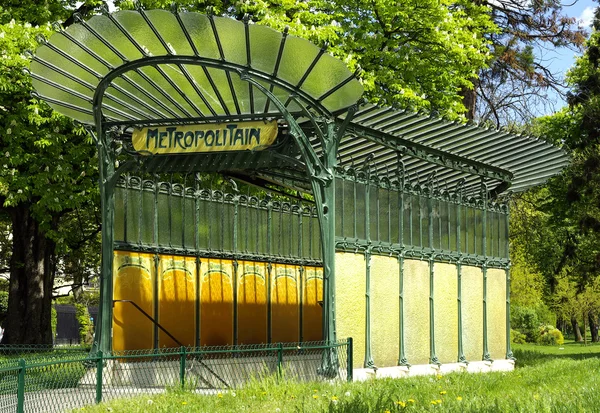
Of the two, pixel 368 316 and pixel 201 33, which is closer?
pixel 201 33

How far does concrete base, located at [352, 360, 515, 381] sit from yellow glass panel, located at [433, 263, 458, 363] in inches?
8.2

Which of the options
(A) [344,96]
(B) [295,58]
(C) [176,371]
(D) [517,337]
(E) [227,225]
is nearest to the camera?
(B) [295,58]

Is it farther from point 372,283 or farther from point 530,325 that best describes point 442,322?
point 530,325

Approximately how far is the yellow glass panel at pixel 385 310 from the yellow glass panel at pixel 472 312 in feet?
9.44

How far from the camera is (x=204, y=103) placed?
16.5 m

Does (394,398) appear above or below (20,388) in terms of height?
below

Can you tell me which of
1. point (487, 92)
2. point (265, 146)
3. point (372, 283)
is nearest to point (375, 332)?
point (372, 283)

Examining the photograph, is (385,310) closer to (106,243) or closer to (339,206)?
(339,206)

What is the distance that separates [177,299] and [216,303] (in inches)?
41.3

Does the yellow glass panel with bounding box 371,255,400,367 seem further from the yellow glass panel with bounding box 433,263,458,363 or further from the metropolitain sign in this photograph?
the metropolitain sign

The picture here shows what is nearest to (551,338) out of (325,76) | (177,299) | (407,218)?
(407,218)

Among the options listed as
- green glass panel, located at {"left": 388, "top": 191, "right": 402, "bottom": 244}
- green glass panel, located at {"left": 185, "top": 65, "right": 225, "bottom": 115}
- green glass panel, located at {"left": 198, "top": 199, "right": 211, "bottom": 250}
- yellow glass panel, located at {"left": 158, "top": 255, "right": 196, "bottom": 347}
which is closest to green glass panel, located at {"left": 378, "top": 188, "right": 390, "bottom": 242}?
green glass panel, located at {"left": 388, "top": 191, "right": 402, "bottom": 244}

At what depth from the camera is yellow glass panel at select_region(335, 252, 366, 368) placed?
16.0 m

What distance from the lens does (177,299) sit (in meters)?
17.5
